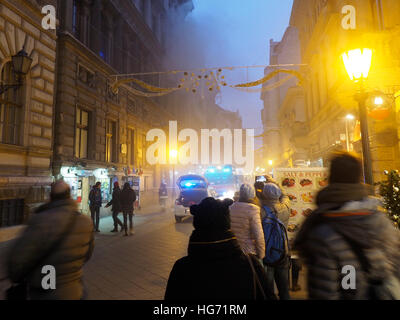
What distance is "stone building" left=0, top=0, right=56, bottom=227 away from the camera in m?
9.59

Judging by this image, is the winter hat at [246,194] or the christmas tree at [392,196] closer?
the winter hat at [246,194]

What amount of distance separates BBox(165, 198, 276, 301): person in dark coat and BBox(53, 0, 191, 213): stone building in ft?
40.7

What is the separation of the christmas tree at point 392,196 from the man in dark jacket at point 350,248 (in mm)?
4647

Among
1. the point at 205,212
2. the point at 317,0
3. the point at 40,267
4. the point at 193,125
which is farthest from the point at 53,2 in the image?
the point at 193,125

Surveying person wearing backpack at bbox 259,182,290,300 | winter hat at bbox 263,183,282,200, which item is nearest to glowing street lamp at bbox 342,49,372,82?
winter hat at bbox 263,183,282,200

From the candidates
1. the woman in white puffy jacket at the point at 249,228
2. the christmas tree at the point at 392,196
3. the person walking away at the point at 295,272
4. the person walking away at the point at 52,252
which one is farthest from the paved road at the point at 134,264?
the christmas tree at the point at 392,196

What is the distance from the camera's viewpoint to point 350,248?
2.03 m

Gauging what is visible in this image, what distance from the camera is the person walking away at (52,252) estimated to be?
8.15ft

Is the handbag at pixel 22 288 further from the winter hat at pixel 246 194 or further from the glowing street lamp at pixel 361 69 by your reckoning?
the glowing street lamp at pixel 361 69

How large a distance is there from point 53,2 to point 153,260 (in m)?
12.7

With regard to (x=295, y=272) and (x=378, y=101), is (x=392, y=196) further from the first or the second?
(x=378, y=101)

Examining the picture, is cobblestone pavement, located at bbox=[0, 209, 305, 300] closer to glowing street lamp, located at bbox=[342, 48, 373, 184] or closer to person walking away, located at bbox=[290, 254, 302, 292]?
person walking away, located at bbox=[290, 254, 302, 292]

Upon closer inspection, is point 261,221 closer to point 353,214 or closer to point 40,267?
point 353,214

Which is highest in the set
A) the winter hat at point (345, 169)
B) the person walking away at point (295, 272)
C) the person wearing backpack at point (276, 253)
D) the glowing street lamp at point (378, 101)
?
the glowing street lamp at point (378, 101)
